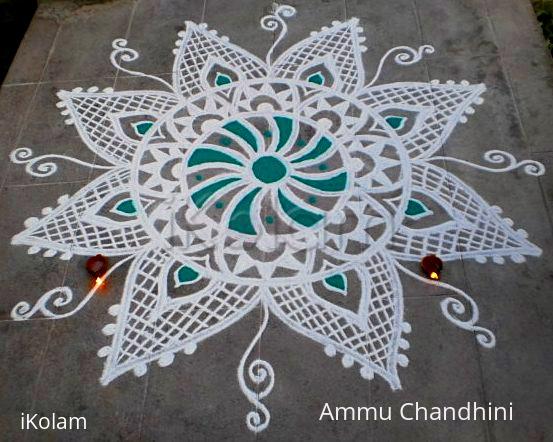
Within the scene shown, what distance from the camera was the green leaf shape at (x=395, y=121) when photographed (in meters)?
2.85

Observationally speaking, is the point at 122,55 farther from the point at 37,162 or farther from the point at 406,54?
the point at 406,54

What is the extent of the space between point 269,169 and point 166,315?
0.89 metres

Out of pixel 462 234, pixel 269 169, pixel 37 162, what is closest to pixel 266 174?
pixel 269 169

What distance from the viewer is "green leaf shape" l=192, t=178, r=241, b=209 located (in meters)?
2.67

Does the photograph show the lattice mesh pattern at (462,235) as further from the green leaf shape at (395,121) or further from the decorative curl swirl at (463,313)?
the green leaf shape at (395,121)

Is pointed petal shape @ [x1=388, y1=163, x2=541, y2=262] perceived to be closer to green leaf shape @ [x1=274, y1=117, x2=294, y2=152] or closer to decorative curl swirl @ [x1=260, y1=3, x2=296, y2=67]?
green leaf shape @ [x1=274, y1=117, x2=294, y2=152]

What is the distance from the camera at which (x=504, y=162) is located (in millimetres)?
2709

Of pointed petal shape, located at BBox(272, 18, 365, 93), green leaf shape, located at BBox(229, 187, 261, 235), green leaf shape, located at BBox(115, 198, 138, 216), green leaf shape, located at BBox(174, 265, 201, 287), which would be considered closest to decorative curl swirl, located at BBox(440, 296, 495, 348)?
green leaf shape, located at BBox(229, 187, 261, 235)

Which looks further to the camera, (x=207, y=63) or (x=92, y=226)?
(x=207, y=63)

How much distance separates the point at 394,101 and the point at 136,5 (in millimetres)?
1873

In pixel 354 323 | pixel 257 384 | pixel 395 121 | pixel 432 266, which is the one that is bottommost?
pixel 257 384

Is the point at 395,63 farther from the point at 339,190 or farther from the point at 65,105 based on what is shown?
the point at 65,105

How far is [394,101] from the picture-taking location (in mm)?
2951

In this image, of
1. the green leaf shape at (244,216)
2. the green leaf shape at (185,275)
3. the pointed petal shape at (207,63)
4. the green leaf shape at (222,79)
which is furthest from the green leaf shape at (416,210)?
the green leaf shape at (222,79)
